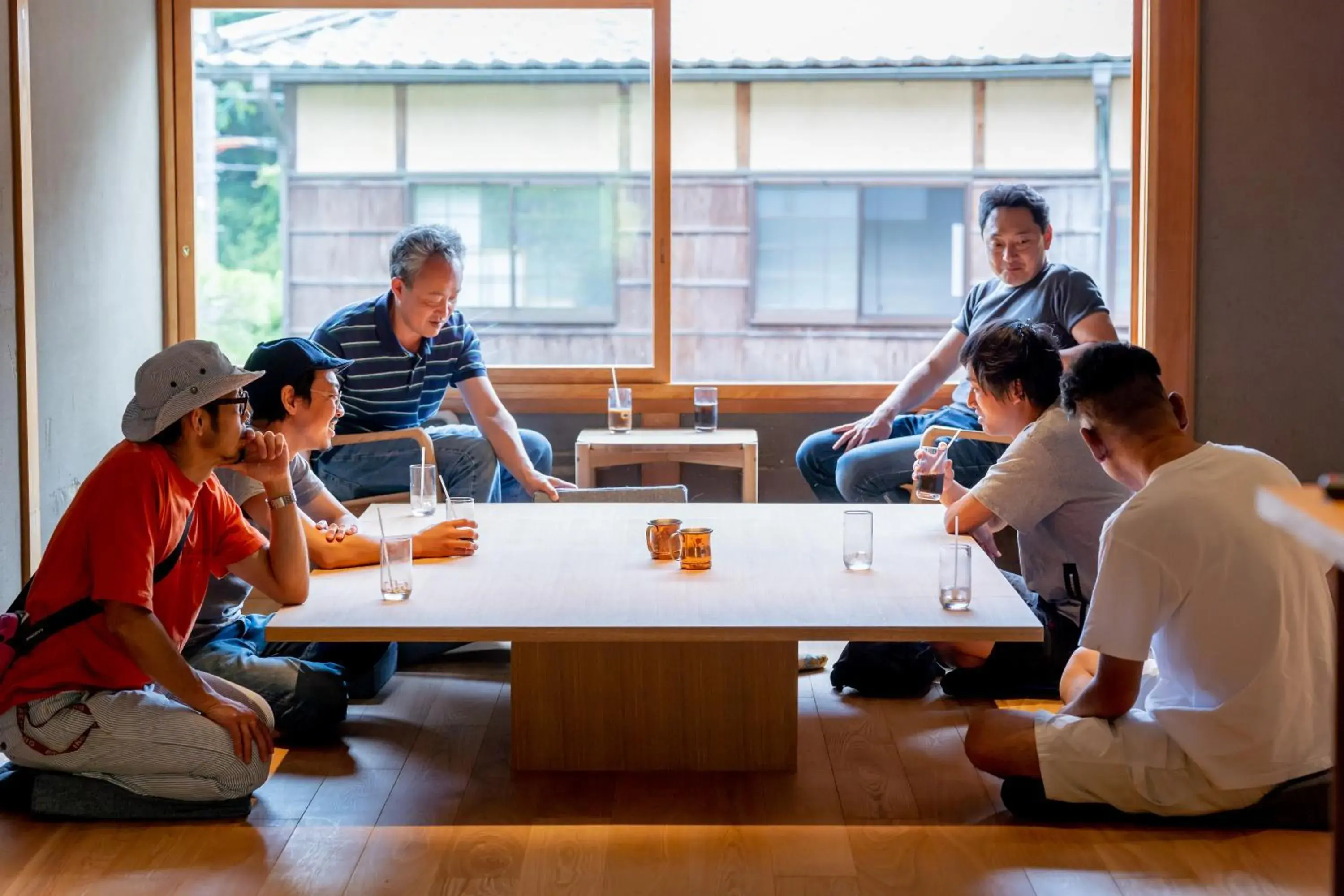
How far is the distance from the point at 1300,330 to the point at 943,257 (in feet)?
4.25

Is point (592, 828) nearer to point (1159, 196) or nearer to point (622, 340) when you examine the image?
point (622, 340)

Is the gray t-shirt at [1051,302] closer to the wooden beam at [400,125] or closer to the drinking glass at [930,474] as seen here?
the drinking glass at [930,474]

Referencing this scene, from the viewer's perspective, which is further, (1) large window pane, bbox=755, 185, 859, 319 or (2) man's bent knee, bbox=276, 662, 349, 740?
(1) large window pane, bbox=755, 185, 859, 319

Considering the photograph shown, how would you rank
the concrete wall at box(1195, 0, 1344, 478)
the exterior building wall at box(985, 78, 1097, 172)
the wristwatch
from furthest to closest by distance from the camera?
the exterior building wall at box(985, 78, 1097, 172) → the concrete wall at box(1195, 0, 1344, 478) → the wristwatch

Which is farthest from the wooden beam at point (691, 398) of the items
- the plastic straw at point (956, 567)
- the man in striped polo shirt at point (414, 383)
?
the plastic straw at point (956, 567)

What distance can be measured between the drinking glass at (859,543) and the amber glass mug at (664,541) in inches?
14.7

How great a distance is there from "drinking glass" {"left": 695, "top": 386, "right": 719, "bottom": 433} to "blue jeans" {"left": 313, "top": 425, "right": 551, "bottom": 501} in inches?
27.5

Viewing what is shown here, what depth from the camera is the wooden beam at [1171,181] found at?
5.08m

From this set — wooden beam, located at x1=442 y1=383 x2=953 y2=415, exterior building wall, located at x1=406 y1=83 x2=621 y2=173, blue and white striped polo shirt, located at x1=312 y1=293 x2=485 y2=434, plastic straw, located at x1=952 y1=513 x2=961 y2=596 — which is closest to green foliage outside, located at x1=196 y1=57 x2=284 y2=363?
exterior building wall, located at x1=406 y1=83 x2=621 y2=173

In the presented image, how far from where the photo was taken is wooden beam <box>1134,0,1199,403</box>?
200 inches

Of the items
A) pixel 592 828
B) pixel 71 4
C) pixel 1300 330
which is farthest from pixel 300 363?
pixel 1300 330

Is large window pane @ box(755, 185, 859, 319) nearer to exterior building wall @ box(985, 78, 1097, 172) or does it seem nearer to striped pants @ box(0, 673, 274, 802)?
exterior building wall @ box(985, 78, 1097, 172)

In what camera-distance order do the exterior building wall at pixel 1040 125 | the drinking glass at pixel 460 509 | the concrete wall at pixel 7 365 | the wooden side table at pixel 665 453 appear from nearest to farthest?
1. the drinking glass at pixel 460 509
2. the concrete wall at pixel 7 365
3. the wooden side table at pixel 665 453
4. the exterior building wall at pixel 1040 125

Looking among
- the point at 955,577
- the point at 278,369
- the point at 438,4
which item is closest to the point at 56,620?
the point at 278,369
